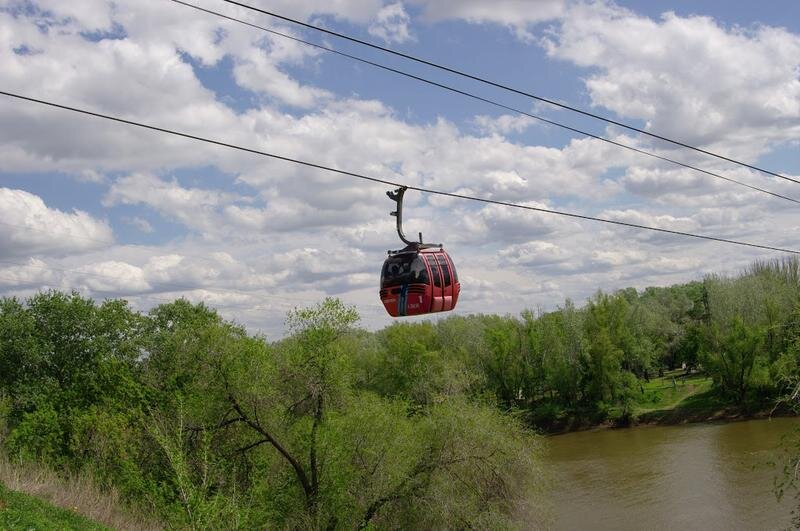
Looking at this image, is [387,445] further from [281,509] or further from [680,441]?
[680,441]

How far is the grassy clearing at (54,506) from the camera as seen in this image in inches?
617

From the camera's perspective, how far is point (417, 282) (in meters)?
16.2

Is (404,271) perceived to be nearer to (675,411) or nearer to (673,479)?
(673,479)

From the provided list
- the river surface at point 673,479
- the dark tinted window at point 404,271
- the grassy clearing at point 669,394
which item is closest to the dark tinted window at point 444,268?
the dark tinted window at point 404,271

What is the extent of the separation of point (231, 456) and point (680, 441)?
37364 millimetres

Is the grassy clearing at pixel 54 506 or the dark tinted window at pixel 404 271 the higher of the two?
the dark tinted window at pixel 404 271

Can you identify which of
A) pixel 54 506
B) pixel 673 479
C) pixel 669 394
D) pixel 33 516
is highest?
pixel 33 516

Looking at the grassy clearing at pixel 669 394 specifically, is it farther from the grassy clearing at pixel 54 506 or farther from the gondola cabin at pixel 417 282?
the gondola cabin at pixel 417 282

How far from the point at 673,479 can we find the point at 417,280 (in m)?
30.4

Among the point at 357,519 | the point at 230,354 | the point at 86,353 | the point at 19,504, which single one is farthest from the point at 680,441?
the point at 19,504

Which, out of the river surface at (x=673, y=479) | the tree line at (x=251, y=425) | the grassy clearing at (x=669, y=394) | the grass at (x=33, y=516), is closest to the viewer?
the grass at (x=33, y=516)

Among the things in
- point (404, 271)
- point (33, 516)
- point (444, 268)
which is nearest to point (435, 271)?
point (444, 268)

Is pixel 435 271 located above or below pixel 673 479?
above

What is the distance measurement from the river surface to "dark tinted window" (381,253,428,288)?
48.2 feet
